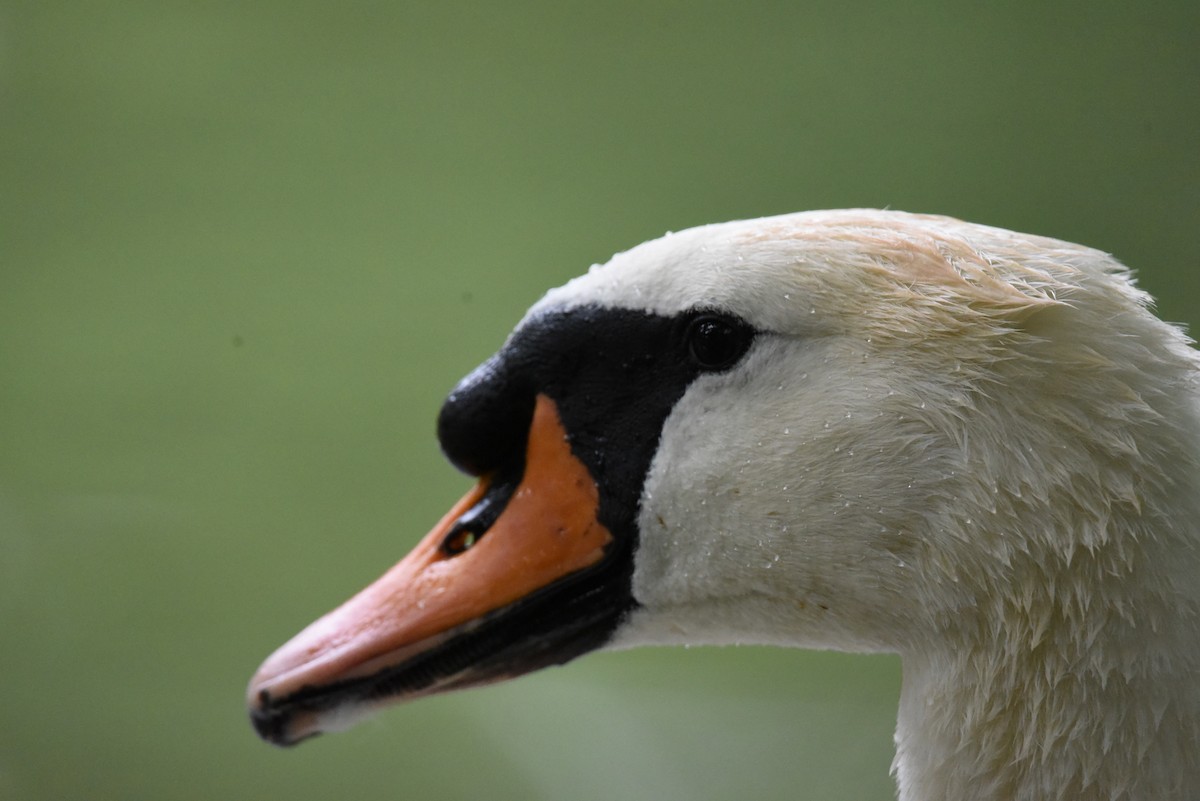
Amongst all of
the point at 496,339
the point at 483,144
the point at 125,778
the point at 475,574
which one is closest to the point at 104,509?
the point at 125,778

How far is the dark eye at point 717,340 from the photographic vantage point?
0.85m

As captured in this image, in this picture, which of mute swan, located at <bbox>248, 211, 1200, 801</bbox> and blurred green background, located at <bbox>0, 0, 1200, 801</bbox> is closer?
mute swan, located at <bbox>248, 211, 1200, 801</bbox>

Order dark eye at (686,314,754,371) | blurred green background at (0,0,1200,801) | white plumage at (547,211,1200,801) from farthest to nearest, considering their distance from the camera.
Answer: blurred green background at (0,0,1200,801) → dark eye at (686,314,754,371) → white plumage at (547,211,1200,801)

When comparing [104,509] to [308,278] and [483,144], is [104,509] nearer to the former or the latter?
[308,278]

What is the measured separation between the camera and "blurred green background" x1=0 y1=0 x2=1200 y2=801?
2.04m

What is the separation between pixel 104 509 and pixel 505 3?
4.31 ft

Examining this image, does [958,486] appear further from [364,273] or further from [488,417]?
[364,273]

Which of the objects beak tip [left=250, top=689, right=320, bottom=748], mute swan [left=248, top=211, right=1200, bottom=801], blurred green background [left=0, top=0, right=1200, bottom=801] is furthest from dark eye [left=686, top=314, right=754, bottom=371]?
blurred green background [left=0, top=0, right=1200, bottom=801]

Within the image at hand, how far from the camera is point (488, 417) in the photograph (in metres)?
0.93

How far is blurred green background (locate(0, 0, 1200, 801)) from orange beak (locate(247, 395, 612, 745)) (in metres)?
1.29

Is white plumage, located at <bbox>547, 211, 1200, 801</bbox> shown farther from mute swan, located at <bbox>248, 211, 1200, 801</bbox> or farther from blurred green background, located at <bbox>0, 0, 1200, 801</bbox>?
blurred green background, located at <bbox>0, 0, 1200, 801</bbox>

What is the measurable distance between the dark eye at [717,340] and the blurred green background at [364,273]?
4.18 feet

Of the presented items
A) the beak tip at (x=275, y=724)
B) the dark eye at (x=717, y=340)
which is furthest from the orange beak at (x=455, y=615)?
the dark eye at (x=717, y=340)

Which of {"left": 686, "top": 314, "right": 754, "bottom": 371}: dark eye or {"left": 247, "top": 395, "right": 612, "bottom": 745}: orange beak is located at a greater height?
{"left": 686, "top": 314, "right": 754, "bottom": 371}: dark eye
